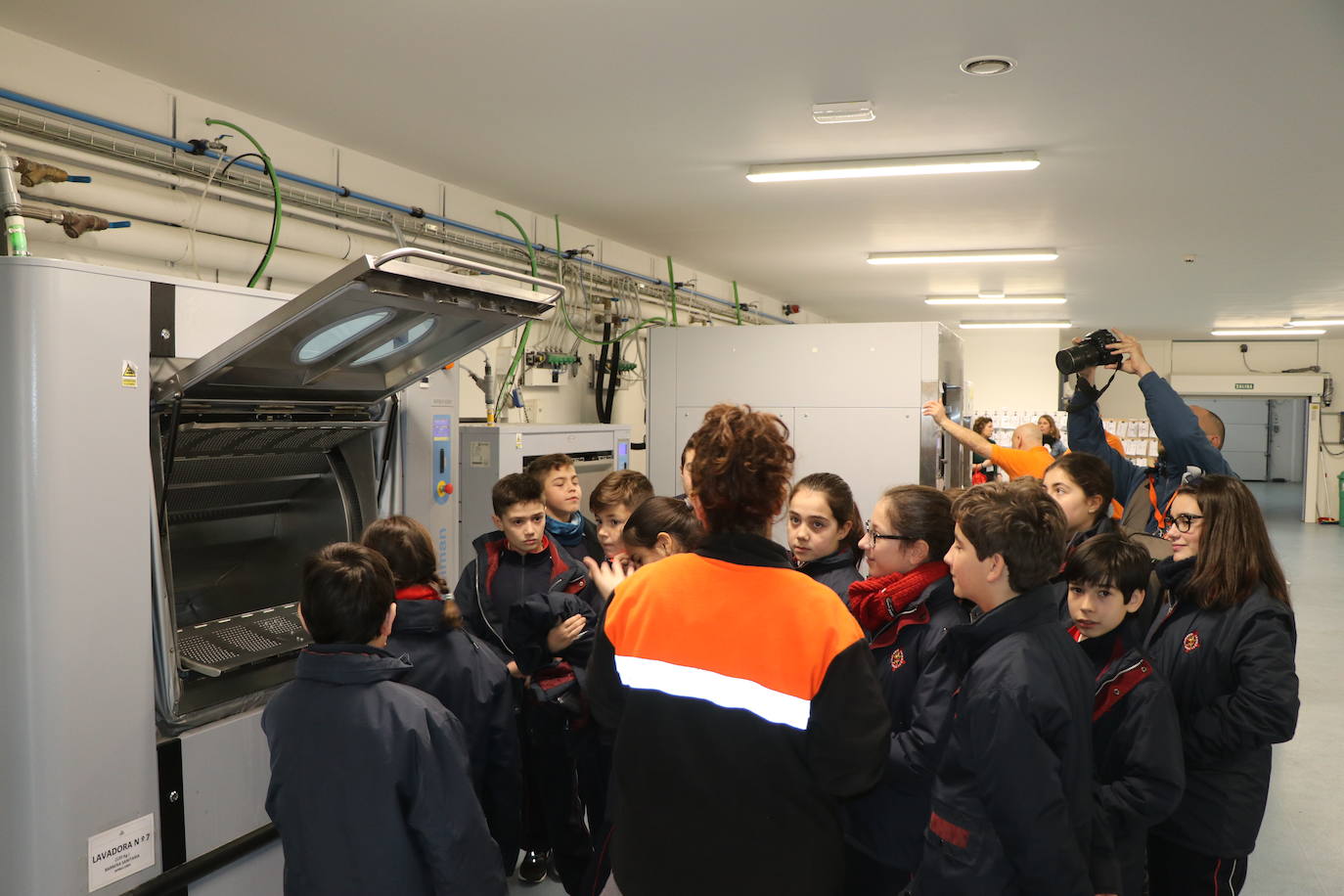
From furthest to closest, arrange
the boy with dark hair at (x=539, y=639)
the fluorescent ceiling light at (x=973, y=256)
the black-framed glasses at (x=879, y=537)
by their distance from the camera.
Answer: the fluorescent ceiling light at (x=973, y=256) < the boy with dark hair at (x=539, y=639) < the black-framed glasses at (x=879, y=537)

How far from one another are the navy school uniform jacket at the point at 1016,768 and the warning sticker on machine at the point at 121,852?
166 cm

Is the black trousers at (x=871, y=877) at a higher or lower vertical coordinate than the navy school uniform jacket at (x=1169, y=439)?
lower

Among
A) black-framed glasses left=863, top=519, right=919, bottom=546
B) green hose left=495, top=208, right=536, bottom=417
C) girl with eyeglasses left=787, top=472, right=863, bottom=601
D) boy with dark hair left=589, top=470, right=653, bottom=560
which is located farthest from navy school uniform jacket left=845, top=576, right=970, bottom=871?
green hose left=495, top=208, right=536, bottom=417

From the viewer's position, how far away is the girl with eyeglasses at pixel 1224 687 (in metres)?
2.00

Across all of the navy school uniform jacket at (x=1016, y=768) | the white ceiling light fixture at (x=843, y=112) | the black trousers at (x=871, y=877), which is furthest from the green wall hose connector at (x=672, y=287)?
the navy school uniform jacket at (x=1016, y=768)

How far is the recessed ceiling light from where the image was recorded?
911 cm

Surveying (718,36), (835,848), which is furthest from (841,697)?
(718,36)

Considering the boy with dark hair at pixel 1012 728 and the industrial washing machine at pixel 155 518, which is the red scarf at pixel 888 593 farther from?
the industrial washing machine at pixel 155 518

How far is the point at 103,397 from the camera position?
1882mm

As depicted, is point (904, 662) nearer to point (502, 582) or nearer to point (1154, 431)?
point (502, 582)

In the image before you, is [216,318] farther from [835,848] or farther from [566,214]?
Answer: [566,214]

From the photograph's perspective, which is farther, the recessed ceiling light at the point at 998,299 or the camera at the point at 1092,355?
the recessed ceiling light at the point at 998,299

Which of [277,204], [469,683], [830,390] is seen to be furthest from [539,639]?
[830,390]

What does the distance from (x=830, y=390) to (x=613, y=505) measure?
2952 mm
